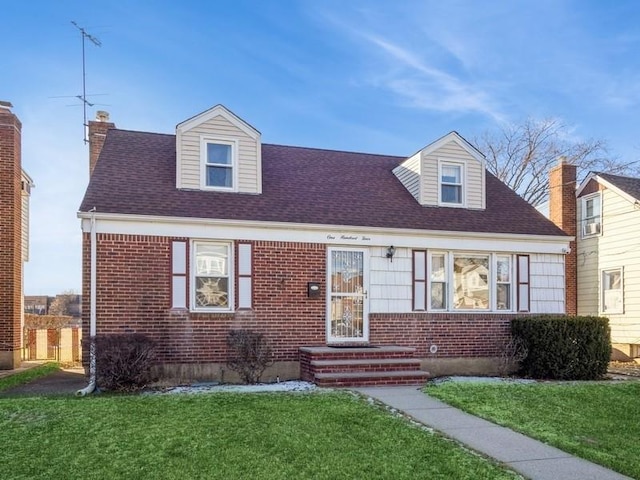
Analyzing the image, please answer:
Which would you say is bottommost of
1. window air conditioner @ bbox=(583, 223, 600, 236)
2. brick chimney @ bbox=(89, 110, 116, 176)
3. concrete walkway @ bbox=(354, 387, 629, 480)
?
concrete walkway @ bbox=(354, 387, 629, 480)

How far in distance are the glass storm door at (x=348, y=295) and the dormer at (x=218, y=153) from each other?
2.40 m

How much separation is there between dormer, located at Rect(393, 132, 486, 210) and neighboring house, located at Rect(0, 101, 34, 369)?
10.1m

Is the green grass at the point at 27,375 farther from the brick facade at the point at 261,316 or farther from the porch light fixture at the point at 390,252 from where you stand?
the porch light fixture at the point at 390,252

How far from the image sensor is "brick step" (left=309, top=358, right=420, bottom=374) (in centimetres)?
1006

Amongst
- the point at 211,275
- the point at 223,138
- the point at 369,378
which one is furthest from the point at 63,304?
the point at 369,378

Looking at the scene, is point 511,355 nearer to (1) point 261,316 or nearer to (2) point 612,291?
(1) point 261,316

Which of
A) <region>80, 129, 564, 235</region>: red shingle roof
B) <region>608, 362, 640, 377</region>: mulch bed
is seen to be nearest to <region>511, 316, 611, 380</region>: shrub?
<region>608, 362, 640, 377</region>: mulch bed

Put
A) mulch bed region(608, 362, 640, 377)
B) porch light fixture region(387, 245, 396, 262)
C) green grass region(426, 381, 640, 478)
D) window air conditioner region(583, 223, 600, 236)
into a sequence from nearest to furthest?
green grass region(426, 381, 640, 478), porch light fixture region(387, 245, 396, 262), mulch bed region(608, 362, 640, 377), window air conditioner region(583, 223, 600, 236)

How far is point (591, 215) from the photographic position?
17906 millimetres

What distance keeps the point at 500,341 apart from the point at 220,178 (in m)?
7.34

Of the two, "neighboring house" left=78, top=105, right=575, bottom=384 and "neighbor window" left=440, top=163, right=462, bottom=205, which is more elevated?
"neighbor window" left=440, top=163, right=462, bottom=205

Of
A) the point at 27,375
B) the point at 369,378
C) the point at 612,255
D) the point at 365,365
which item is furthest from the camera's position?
the point at 612,255

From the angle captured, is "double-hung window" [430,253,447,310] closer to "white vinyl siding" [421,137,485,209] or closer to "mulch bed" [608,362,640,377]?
"white vinyl siding" [421,137,485,209]

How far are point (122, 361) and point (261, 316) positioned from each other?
2.83 metres
